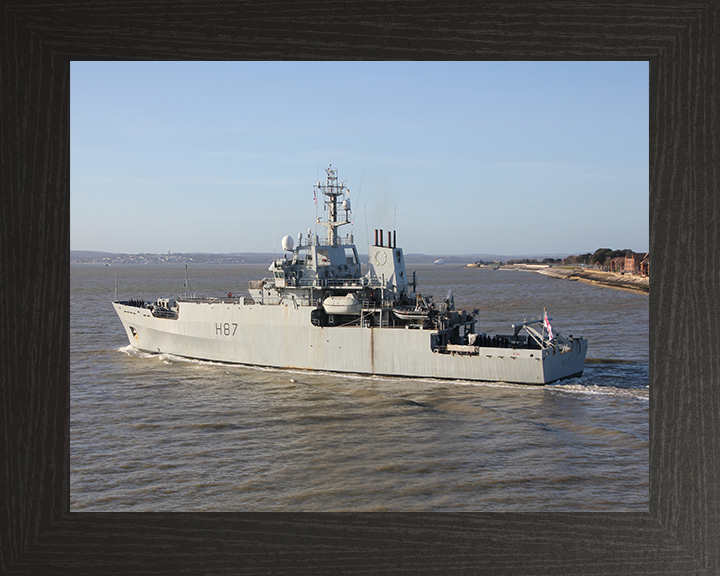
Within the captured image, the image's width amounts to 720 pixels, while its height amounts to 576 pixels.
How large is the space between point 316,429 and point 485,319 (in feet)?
68.4

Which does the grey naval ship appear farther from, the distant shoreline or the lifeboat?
the distant shoreline

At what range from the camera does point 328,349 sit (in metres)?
18.5

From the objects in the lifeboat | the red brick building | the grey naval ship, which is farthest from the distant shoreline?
the lifeboat

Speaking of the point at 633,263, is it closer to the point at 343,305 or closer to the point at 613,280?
the point at 613,280

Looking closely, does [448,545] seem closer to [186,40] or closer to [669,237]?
[669,237]

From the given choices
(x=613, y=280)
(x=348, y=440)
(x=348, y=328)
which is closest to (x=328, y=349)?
(x=348, y=328)

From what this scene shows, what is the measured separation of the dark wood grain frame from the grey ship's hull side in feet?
49.0

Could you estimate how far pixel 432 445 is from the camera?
11.8 metres

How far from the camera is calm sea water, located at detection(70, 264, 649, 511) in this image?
884cm

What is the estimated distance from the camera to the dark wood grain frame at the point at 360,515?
1.76 m

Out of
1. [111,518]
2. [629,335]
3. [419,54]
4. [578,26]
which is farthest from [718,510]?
[629,335]

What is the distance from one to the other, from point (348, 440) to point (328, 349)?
6.39 metres

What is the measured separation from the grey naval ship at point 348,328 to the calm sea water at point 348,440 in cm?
42

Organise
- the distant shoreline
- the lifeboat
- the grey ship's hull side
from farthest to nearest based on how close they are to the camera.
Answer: the distant shoreline < the lifeboat < the grey ship's hull side
